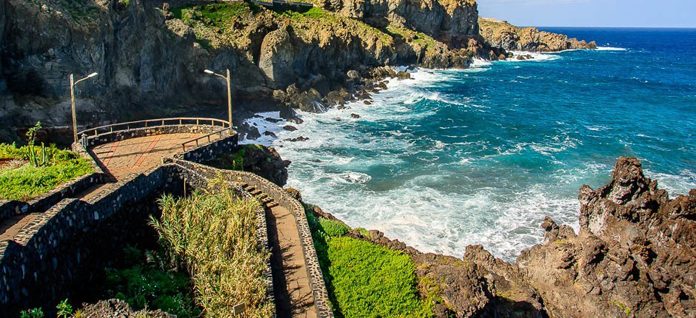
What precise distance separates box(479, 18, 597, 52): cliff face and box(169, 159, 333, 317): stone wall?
142288 mm

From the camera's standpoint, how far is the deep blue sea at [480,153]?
3653cm

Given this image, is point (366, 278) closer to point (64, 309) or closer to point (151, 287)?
point (151, 287)

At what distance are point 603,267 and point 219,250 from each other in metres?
18.5

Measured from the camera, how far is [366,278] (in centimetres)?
2023

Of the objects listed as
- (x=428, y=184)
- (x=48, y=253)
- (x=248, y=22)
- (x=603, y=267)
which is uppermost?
(x=248, y=22)

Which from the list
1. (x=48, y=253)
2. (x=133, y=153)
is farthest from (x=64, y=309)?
(x=133, y=153)

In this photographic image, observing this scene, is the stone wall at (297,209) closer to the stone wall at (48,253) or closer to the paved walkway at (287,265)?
the paved walkway at (287,265)

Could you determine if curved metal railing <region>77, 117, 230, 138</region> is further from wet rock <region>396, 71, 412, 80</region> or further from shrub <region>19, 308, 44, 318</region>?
wet rock <region>396, 71, 412, 80</region>

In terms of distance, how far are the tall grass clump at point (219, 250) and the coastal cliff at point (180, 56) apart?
23981 millimetres

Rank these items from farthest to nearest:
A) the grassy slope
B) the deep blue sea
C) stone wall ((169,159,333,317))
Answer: the grassy slope < the deep blue sea < stone wall ((169,159,333,317))

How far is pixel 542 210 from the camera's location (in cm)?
3816

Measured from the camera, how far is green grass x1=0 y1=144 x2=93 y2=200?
64.3 feet

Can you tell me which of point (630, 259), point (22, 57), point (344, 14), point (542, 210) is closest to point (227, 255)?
point (630, 259)

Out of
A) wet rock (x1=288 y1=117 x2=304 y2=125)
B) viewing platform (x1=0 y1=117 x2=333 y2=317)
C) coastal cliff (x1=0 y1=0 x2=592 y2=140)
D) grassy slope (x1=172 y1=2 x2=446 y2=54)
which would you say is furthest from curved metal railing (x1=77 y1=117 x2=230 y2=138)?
grassy slope (x1=172 y1=2 x2=446 y2=54)
